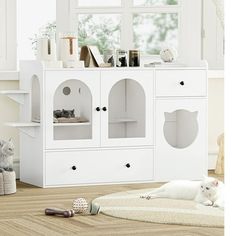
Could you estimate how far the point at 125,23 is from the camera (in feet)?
14.0

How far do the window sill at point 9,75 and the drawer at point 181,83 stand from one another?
3.05ft

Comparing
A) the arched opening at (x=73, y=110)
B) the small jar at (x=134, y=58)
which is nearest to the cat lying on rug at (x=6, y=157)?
the arched opening at (x=73, y=110)

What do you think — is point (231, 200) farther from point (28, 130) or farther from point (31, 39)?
point (31, 39)

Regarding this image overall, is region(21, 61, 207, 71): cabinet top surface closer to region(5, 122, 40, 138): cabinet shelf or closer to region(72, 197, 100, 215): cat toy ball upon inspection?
region(5, 122, 40, 138): cabinet shelf

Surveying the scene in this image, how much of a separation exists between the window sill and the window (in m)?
0.55

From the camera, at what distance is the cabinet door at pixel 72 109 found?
3.68 meters

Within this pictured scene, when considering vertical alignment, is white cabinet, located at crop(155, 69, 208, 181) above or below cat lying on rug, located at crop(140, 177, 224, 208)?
above

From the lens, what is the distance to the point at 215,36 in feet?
14.9

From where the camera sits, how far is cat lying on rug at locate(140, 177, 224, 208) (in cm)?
293

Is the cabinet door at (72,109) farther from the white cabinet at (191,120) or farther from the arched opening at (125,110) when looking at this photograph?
the white cabinet at (191,120)

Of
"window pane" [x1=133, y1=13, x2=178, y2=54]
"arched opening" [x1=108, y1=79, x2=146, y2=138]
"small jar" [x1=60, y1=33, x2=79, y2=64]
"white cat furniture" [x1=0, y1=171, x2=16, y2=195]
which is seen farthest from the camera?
"window pane" [x1=133, y1=13, x2=178, y2=54]

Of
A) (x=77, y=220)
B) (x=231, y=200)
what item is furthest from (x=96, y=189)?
(x=231, y=200)

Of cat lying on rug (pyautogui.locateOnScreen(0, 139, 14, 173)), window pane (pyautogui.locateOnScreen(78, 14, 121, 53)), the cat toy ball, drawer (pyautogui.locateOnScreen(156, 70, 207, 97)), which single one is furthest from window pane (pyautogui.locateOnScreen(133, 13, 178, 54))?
the cat toy ball

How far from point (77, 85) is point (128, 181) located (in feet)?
2.30
